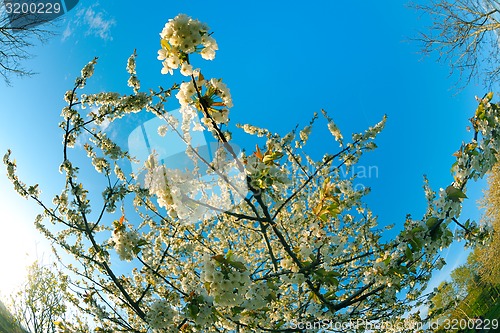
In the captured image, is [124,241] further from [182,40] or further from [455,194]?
[455,194]

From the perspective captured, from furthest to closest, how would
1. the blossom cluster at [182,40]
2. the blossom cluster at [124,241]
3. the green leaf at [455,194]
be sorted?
the blossom cluster at [124,241]
the green leaf at [455,194]
the blossom cluster at [182,40]

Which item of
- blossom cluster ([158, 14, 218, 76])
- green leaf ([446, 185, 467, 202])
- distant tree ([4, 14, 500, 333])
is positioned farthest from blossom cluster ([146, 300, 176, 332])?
green leaf ([446, 185, 467, 202])

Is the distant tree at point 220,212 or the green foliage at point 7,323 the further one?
the green foliage at point 7,323

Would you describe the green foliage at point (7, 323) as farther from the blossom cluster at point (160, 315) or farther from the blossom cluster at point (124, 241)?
the blossom cluster at point (160, 315)

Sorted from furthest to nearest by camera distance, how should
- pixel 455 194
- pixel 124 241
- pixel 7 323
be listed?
pixel 7 323 < pixel 124 241 < pixel 455 194

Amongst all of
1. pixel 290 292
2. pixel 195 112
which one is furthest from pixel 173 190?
pixel 290 292

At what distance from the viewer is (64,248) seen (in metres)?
3.90

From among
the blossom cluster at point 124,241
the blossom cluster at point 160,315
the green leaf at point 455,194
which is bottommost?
the blossom cluster at point 160,315

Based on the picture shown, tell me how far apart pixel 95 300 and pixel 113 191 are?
1.41 m

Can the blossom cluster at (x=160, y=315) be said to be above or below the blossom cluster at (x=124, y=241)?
below

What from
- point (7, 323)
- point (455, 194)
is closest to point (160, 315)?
point (455, 194)

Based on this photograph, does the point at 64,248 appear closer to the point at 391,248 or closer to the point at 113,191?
the point at 113,191

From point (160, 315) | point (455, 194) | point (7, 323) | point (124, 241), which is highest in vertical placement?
point (7, 323)

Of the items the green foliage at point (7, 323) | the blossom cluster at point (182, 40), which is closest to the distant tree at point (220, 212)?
the blossom cluster at point (182, 40)
